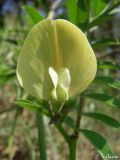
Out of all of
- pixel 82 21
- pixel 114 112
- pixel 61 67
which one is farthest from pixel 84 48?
pixel 114 112

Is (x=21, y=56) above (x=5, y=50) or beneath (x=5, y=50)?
above

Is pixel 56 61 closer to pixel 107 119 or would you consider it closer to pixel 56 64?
pixel 56 64

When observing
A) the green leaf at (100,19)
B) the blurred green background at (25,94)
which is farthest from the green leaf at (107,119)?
the green leaf at (100,19)

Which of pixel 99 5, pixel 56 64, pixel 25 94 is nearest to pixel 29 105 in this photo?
pixel 56 64

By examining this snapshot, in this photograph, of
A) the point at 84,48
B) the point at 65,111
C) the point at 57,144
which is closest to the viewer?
the point at 84,48

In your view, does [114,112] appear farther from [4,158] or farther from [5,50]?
[4,158]

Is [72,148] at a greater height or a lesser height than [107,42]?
lesser

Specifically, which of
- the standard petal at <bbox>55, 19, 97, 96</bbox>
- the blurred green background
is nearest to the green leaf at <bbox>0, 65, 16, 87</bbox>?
the blurred green background
